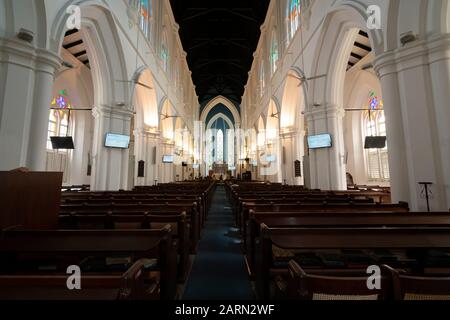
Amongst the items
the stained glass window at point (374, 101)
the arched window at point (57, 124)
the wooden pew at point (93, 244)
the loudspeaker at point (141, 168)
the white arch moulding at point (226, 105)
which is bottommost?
the wooden pew at point (93, 244)

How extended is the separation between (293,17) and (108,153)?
32.7 ft

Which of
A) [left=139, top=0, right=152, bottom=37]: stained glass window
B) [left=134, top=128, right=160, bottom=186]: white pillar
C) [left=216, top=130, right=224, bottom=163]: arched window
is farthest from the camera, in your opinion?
[left=216, top=130, right=224, bottom=163]: arched window

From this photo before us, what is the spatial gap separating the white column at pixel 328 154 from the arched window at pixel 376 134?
4474 millimetres

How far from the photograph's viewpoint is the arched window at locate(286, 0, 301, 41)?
9.88 m

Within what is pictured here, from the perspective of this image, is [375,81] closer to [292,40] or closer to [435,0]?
[292,40]

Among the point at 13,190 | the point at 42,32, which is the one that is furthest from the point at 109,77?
the point at 13,190

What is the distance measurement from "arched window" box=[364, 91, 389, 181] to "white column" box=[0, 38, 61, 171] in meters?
12.5

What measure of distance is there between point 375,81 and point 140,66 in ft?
36.2

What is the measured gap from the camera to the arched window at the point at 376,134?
1121 cm

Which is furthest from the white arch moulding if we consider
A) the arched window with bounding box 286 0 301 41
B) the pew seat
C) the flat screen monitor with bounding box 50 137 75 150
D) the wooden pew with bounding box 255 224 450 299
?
the pew seat

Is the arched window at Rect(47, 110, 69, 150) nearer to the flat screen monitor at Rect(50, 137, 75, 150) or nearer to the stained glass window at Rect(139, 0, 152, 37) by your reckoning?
the flat screen monitor at Rect(50, 137, 75, 150)

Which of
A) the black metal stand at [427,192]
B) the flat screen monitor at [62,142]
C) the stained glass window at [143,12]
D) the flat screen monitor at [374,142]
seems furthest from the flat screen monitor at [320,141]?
the flat screen monitor at [62,142]

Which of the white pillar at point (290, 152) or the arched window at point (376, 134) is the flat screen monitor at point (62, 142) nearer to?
the white pillar at point (290, 152)

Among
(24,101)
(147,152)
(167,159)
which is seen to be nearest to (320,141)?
(24,101)
